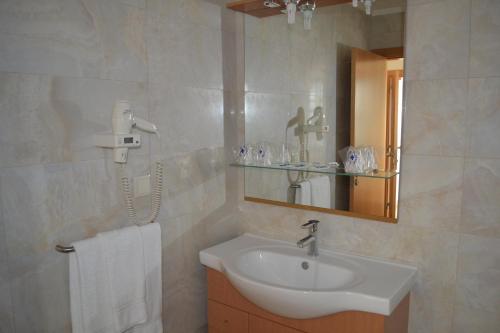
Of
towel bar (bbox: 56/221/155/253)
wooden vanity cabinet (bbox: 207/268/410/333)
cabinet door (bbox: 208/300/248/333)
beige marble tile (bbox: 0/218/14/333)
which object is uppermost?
towel bar (bbox: 56/221/155/253)

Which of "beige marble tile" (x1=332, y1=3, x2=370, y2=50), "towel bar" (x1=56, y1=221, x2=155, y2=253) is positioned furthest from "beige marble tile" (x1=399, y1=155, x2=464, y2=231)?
"towel bar" (x1=56, y1=221, x2=155, y2=253)

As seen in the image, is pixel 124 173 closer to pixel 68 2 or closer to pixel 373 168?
pixel 68 2

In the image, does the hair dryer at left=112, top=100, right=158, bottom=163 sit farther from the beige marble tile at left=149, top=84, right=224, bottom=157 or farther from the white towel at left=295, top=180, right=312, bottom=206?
the white towel at left=295, top=180, right=312, bottom=206

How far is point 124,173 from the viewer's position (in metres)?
1.61

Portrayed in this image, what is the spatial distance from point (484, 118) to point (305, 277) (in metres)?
0.97

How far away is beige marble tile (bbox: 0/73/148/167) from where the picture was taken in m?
1.25

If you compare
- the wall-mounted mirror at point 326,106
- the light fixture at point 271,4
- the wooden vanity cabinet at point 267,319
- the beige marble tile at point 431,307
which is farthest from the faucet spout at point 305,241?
the light fixture at point 271,4

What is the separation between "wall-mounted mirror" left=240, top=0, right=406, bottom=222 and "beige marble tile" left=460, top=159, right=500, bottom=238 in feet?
0.88

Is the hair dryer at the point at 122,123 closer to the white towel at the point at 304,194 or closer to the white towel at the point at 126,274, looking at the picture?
the white towel at the point at 126,274

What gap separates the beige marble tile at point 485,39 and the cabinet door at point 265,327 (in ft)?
4.03

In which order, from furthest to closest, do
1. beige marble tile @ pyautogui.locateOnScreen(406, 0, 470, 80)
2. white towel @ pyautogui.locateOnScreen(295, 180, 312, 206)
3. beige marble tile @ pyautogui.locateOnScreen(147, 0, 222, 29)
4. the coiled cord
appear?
white towel @ pyautogui.locateOnScreen(295, 180, 312, 206)
beige marble tile @ pyautogui.locateOnScreen(147, 0, 222, 29)
the coiled cord
beige marble tile @ pyautogui.locateOnScreen(406, 0, 470, 80)

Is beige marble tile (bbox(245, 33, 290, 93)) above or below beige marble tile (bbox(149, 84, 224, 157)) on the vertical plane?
above

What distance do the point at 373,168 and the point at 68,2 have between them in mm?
1351

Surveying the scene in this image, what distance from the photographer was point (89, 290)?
55.6 inches
